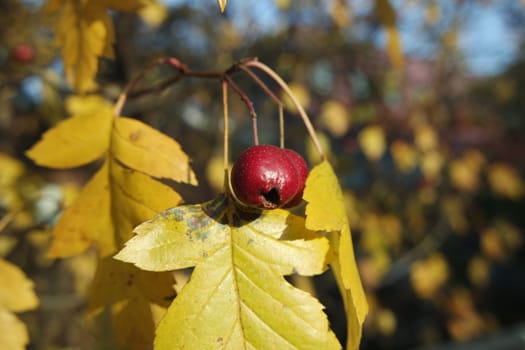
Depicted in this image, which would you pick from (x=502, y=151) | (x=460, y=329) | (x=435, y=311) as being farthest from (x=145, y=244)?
(x=502, y=151)

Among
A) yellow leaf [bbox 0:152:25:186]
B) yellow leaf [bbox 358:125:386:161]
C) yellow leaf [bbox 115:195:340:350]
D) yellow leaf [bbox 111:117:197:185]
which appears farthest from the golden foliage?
yellow leaf [bbox 358:125:386:161]

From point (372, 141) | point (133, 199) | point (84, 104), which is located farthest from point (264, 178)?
point (372, 141)

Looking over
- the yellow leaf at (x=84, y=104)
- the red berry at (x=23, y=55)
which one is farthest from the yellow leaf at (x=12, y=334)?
the red berry at (x=23, y=55)

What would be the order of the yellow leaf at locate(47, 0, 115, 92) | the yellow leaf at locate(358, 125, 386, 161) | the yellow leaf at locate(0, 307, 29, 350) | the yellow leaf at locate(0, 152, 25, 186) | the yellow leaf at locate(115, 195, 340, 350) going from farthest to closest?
the yellow leaf at locate(358, 125, 386, 161) < the yellow leaf at locate(0, 152, 25, 186) < the yellow leaf at locate(47, 0, 115, 92) < the yellow leaf at locate(0, 307, 29, 350) < the yellow leaf at locate(115, 195, 340, 350)

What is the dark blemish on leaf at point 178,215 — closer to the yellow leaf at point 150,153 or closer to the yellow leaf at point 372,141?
the yellow leaf at point 150,153

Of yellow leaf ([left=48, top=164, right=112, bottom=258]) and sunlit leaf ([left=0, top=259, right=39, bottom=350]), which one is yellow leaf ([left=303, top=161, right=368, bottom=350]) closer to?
yellow leaf ([left=48, top=164, right=112, bottom=258])

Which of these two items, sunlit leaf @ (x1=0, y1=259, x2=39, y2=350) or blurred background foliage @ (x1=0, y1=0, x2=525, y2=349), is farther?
blurred background foliage @ (x1=0, y1=0, x2=525, y2=349)

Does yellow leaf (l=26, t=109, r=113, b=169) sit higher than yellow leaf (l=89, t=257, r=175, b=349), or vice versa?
yellow leaf (l=26, t=109, r=113, b=169)
